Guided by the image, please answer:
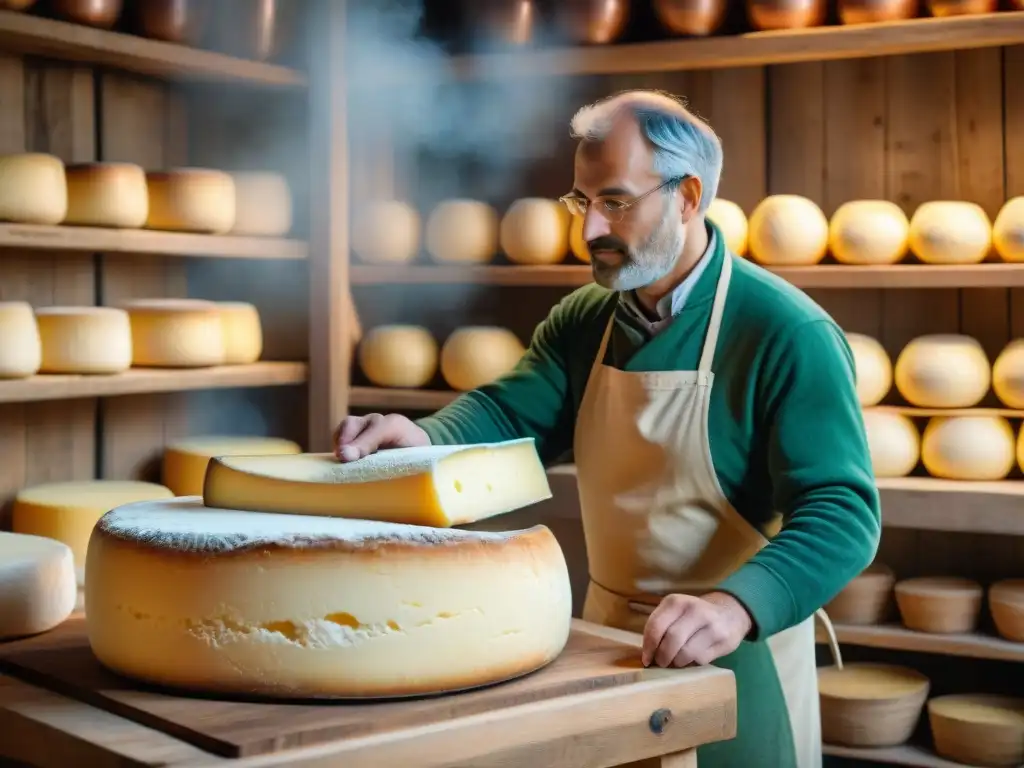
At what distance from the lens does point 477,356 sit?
2822 mm

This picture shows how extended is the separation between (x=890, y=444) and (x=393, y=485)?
5.04 ft

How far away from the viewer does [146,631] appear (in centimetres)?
114

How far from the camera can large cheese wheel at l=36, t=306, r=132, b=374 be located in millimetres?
2393

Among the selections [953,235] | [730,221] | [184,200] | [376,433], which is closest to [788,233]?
[730,221]

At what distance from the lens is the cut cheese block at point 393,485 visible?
4.04 ft

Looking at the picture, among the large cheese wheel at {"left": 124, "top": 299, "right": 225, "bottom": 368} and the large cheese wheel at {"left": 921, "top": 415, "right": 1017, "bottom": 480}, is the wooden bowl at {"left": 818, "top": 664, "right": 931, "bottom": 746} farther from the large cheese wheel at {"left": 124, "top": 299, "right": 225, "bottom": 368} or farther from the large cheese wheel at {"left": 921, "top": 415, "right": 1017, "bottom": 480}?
the large cheese wheel at {"left": 124, "top": 299, "right": 225, "bottom": 368}

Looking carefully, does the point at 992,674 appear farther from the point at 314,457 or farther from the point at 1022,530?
the point at 314,457

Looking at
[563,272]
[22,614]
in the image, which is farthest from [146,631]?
[563,272]

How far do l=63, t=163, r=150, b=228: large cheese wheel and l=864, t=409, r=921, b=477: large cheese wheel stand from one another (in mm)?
1446

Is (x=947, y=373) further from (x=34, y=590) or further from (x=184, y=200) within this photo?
(x=34, y=590)

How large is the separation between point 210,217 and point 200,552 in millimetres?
1632

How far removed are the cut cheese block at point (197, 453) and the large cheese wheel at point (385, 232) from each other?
460 mm

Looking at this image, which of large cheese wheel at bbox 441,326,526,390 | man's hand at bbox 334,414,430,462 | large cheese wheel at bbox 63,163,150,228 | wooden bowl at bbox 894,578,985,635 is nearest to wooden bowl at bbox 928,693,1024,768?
wooden bowl at bbox 894,578,985,635

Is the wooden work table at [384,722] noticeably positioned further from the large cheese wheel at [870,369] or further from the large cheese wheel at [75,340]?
the large cheese wheel at [870,369]
